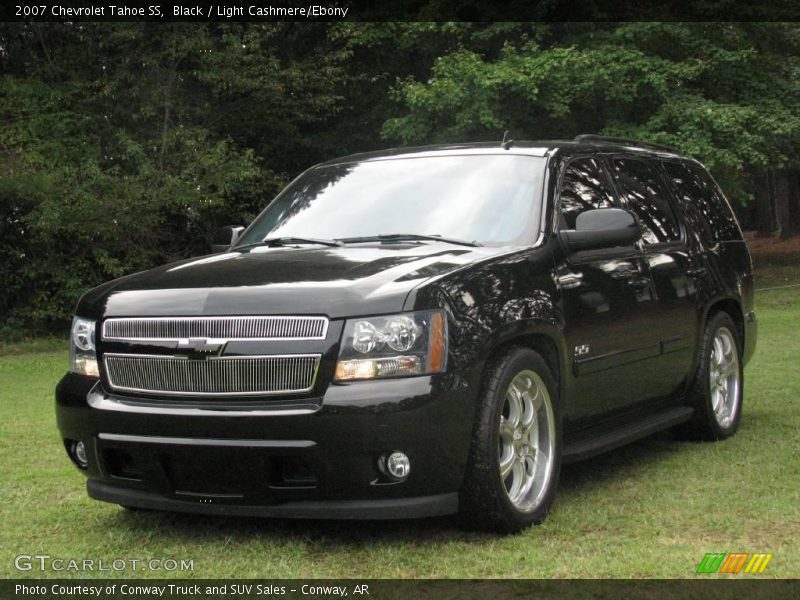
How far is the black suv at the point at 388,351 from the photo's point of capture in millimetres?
4934

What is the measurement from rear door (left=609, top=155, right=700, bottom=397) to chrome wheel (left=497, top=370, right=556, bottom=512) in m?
1.29

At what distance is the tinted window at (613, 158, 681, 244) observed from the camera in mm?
7254

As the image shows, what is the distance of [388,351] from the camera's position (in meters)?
4.94

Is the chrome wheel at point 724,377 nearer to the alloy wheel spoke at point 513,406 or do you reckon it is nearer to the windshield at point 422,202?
the windshield at point 422,202

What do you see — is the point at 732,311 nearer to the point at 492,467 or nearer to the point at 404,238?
the point at 404,238

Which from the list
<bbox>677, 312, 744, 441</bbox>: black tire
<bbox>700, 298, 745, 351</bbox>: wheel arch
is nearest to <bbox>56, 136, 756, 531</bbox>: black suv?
<bbox>677, 312, 744, 441</bbox>: black tire

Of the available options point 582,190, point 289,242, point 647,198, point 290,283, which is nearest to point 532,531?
point 290,283

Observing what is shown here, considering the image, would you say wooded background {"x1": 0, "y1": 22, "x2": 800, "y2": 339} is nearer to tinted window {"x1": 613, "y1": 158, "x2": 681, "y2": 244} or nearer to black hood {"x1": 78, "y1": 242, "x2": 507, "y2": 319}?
tinted window {"x1": 613, "y1": 158, "x2": 681, "y2": 244}

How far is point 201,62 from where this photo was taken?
2261cm

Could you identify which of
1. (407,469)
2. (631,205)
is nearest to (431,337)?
(407,469)

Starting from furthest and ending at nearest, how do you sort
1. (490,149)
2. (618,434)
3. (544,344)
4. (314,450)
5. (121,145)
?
(121,145), (490,149), (618,434), (544,344), (314,450)

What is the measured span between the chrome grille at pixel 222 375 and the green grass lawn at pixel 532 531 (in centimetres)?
71

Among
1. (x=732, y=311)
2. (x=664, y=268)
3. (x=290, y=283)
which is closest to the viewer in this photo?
(x=290, y=283)

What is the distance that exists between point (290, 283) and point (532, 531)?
1.58 metres
